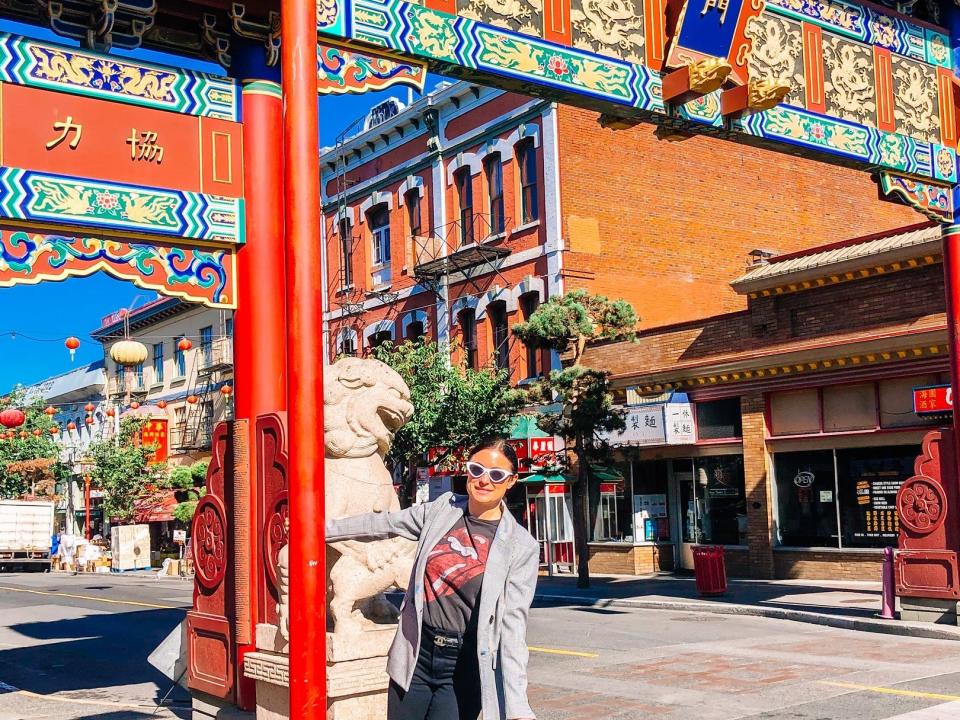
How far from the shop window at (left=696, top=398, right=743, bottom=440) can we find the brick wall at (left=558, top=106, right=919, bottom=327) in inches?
178

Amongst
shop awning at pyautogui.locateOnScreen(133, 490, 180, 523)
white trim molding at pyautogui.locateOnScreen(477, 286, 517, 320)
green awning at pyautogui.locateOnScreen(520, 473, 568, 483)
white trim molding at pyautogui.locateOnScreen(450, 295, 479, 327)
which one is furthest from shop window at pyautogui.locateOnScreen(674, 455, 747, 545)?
shop awning at pyautogui.locateOnScreen(133, 490, 180, 523)

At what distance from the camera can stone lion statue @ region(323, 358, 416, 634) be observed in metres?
6.52

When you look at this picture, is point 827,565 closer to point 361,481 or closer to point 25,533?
point 361,481

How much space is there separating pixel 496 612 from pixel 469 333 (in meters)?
25.9

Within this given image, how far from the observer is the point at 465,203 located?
30.9m

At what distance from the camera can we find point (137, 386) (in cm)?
5028

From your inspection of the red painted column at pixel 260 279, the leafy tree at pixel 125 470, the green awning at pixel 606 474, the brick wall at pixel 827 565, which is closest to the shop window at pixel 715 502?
the brick wall at pixel 827 565

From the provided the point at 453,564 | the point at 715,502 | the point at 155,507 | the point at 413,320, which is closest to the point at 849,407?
the point at 715,502

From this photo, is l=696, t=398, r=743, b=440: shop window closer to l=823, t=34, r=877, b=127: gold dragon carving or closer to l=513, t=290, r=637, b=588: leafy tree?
l=513, t=290, r=637, b=588: leafy tree

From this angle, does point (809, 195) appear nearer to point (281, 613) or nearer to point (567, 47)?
point (567, 47)

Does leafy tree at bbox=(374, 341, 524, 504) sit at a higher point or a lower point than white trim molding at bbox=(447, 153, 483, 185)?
lower

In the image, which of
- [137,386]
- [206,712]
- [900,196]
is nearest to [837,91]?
[900,196]

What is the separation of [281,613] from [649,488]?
1965cm

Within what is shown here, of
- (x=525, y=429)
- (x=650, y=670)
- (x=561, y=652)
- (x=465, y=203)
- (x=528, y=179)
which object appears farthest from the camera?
(x=465, y=203)
